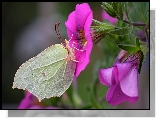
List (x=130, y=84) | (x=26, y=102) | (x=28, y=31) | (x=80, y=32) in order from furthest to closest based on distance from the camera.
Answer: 1. (x=28, y=31)
2. (x=26, y=102)
3. (x=80, y=32)
4. (x=130, y=84)

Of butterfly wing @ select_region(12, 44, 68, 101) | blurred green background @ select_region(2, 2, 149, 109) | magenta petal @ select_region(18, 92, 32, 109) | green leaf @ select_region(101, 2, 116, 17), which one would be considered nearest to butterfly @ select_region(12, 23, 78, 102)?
butterfly wing @ select_region(12, 44, 68, 101)

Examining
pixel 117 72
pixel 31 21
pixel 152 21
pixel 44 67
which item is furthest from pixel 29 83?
pixel 31 21

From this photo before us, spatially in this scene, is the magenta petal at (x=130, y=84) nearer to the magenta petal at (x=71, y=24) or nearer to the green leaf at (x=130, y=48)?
the green leaf at (x=130, y=48)

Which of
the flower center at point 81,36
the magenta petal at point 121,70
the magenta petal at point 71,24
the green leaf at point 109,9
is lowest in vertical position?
the magenta petal at point 121,70

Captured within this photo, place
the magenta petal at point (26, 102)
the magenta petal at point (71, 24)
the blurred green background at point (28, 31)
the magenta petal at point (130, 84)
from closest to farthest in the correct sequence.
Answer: the magenta petal at point (130, 84)
the magenta petal at point (71, 24)
the magenta petal at point (26, 102)
the blurred green background at point (28, 31)

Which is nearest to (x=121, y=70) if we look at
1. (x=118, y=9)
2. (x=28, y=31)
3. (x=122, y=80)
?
(x=122, y=80)

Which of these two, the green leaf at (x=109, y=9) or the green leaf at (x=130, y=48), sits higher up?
the green leaf at (x=109, y=9)

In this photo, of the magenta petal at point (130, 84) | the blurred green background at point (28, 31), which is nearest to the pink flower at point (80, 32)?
the magenta petal at point (130, 84)

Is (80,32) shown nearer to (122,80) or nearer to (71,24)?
(71,24)

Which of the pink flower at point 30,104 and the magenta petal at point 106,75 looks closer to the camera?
the magenta petal at point 106,75
